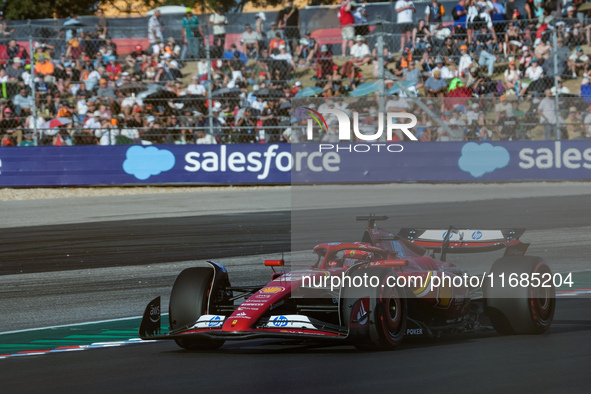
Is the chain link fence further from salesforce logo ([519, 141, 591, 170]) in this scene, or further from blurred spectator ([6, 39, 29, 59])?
salesforce logo ([519, 141, 591, 170])

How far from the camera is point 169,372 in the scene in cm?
516

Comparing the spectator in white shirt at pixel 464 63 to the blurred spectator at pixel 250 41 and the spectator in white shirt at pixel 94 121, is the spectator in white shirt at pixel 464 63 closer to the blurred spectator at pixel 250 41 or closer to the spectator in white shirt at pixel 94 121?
the blurred spectator at pixel 250 41

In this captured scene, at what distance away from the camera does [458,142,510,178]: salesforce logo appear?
59.3 ft

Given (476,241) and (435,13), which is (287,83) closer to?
(435,13)

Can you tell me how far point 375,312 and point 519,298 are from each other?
1196mm

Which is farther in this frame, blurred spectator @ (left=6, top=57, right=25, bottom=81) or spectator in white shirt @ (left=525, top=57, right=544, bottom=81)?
blurred spectator @ (left=6, top=57, right=25, bottom=81)

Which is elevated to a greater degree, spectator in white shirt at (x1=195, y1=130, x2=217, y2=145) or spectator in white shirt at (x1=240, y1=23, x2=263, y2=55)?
spectator in white shirt at (x1=240, y1=23, x2=263, y2=55)

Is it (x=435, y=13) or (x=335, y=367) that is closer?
(x=335, y=367)

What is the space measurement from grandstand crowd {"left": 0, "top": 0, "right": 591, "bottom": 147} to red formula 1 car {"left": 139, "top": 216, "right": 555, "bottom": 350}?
11.9 metres

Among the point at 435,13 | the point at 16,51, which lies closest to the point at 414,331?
the point at 435,13

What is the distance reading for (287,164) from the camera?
19438mm

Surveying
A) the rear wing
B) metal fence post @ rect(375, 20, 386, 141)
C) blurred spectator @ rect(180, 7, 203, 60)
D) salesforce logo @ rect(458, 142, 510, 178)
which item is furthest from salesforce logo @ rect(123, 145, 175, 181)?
the rear wing

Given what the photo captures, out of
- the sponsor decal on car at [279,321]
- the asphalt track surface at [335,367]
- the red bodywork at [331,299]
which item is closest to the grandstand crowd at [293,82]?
the asphalt track surface at [335,367]

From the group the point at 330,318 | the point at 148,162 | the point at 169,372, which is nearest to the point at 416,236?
the point at 330,318
